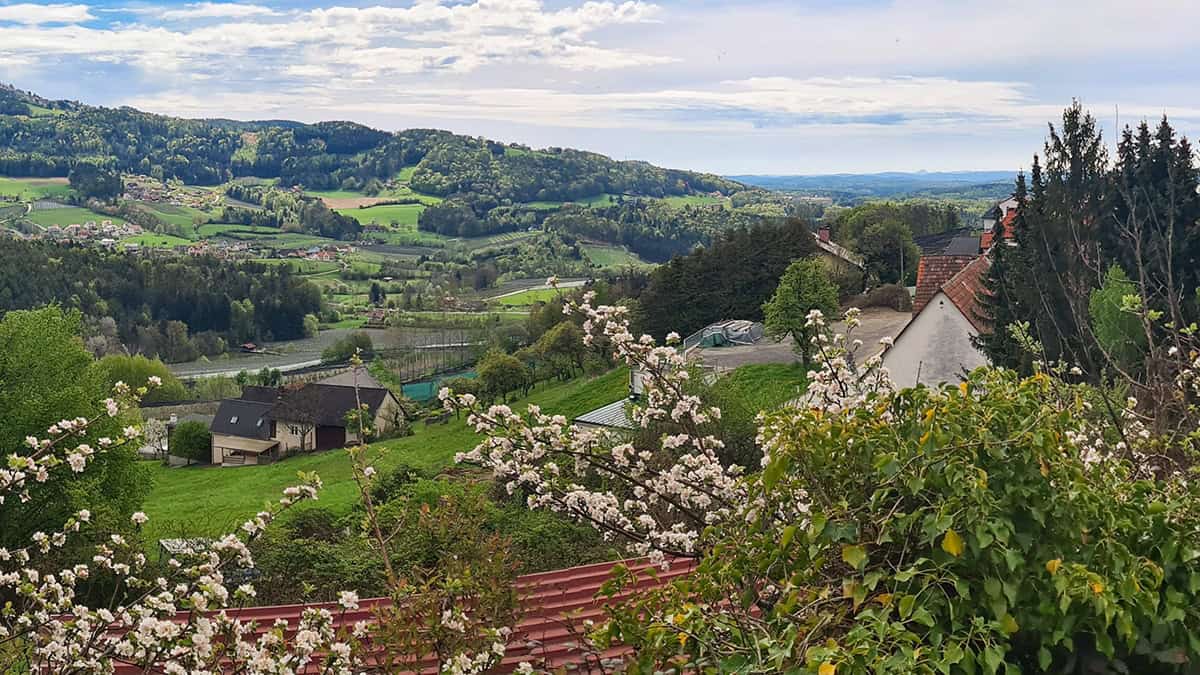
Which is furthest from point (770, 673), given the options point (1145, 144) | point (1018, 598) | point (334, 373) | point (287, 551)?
point (334, 373)

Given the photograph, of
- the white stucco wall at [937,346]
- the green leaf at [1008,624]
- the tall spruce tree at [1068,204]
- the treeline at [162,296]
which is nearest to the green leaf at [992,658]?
the green leaf at [1008,624]

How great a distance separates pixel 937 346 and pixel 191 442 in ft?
134

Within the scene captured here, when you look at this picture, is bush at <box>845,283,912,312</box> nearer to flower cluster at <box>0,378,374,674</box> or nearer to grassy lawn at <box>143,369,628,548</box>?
grassy lawn at <box>143,369,628,548</box>

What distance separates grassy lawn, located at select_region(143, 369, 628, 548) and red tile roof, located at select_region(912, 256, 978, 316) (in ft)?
38.8

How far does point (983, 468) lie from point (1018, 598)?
1.34 feet

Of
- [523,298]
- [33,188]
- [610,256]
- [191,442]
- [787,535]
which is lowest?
[191,442]

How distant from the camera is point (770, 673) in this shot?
2969 millimetres

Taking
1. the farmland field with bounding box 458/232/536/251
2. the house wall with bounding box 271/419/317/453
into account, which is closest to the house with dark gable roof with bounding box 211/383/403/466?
the house wall with bounding box 271/419/317/453

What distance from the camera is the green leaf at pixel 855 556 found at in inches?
121

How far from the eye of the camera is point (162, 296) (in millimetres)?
98250

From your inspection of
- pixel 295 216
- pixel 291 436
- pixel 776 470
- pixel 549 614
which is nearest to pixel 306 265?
pixel 295 216

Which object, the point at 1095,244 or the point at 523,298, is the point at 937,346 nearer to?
the point at 1095,244

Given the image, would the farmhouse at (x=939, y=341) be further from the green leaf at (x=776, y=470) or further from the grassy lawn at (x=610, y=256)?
the grassy lawn at (x=610, y=256)

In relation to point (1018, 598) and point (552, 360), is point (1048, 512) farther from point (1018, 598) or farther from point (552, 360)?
point (552, 360)
